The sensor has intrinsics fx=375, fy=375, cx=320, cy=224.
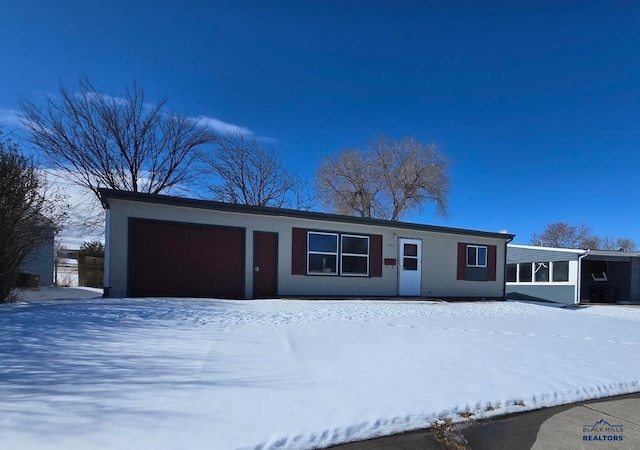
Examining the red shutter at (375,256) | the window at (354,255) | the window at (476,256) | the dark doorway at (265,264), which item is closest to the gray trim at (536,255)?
the window at (476,256)

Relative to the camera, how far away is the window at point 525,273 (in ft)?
76.0

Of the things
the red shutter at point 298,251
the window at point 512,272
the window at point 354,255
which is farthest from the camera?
the window at point 512,272

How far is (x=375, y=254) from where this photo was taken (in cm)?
1355

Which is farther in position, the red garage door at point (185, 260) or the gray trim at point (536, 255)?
the gray trim at point (536, 255)

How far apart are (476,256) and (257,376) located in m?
13.9

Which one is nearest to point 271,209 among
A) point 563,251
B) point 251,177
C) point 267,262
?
point 267,262

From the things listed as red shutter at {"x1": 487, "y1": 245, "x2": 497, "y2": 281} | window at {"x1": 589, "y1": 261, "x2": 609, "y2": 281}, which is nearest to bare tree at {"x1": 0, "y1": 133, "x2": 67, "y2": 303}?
red shutter at {"x1": 487, "y1": 245, "x2": 497, "y2": 281}

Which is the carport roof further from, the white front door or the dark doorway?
the dark doorway

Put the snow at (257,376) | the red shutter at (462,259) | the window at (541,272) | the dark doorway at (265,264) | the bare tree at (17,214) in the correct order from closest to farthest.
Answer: the snow at (257,376)
the bare tree at (17,214)
the dark doorway at (265,264)
the red shutter at (462,259)
the window at (541,272)

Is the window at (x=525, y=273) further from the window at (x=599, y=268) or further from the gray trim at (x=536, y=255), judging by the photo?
the window at (x=599, y=268)

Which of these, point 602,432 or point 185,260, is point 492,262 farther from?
point 602,432

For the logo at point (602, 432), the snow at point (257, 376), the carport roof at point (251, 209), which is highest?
the carport roof at point (251, 209)

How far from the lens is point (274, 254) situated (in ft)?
39.1

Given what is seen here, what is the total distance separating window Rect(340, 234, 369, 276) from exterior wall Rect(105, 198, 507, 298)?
0.74 feet
